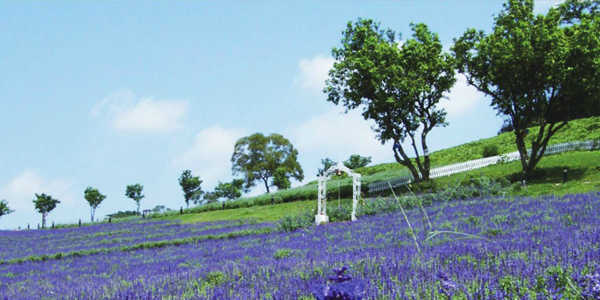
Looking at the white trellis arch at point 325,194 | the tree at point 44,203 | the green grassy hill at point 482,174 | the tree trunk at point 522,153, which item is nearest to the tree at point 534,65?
the tree trunk at point 522,153

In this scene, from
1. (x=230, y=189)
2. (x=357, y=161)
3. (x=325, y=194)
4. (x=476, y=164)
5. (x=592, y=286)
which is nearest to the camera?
(x=592, y=286)

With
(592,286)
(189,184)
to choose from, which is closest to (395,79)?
(592,286)

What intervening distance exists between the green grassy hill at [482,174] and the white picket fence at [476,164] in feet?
3.89

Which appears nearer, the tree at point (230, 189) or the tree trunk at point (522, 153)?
the tree trunk at point (522, 153)

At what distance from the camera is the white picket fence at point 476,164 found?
37.0m

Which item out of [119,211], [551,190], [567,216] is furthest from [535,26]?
[119,211]

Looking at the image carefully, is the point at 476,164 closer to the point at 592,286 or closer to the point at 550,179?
the point at 550,179

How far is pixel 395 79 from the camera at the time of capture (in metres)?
31.3

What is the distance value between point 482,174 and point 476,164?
846cm

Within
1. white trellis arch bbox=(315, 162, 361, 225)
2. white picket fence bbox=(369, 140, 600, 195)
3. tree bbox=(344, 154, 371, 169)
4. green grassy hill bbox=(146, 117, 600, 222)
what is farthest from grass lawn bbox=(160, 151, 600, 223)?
tree bbox=(344, 154, 371, 169)

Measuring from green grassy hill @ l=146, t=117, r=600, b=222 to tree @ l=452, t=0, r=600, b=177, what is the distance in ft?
8.87

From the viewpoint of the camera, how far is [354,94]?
3341cm

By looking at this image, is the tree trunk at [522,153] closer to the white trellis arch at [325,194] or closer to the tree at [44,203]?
the white trellis arch at [325,194]

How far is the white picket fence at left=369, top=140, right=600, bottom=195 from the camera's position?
37000 mm
